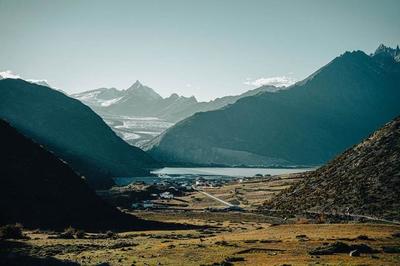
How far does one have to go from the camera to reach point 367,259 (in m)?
48.4

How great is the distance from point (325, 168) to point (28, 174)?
84460 millimetres

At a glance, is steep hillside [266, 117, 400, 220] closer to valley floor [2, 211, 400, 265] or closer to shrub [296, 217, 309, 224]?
shrub [296, 217, 309, 224]

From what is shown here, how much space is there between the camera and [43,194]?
97438 mm

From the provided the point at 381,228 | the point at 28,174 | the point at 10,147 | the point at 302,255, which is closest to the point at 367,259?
the point at 302,255

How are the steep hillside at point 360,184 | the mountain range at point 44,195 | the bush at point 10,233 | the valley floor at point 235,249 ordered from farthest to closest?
the steep hillside at point 360,184
the mountain range at point 44,195
the bush at point 10,233
the valley floor at point 235,249

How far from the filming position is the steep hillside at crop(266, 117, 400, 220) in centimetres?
10112

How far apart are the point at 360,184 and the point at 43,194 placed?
2919 inches

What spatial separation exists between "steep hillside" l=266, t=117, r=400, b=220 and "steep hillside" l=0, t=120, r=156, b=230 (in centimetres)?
4531

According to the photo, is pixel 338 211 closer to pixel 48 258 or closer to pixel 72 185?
pixel 72 185

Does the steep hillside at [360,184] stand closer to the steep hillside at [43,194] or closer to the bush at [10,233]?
the steep hillside at [43,194]

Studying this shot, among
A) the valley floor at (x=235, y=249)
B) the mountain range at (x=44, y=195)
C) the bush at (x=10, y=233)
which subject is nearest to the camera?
the valley floor at (x=235, y=249)

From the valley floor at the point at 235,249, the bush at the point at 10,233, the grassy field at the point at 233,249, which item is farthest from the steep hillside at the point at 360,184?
the bush at the point at 10,233

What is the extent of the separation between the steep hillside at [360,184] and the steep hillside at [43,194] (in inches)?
1784

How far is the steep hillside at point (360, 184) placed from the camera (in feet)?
332
